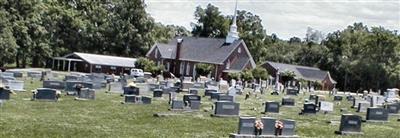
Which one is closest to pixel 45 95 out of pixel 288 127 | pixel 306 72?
pixel 288 127

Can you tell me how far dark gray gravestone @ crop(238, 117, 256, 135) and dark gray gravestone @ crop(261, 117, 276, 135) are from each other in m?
0.35

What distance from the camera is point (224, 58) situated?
9019cm

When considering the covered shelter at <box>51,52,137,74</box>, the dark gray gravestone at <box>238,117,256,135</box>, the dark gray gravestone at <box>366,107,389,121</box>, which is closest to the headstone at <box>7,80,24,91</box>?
the dark gray gravestone at <box>366,107,389,121</box>

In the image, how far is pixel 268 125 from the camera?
801 inches

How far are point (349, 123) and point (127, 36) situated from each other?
78.8 metres

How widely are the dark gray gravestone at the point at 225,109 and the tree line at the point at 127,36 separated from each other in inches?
2175

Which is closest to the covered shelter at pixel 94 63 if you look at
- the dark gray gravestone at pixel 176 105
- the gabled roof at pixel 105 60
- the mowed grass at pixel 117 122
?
the gabled roof at pixel 105 60

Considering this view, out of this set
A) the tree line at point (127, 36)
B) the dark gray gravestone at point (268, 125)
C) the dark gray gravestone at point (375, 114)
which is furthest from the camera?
the tree line at point (127, 36)

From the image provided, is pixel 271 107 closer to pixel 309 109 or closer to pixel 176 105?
pixel 309 109

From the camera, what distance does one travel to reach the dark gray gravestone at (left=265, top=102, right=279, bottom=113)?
3138cm

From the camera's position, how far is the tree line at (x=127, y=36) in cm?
8750

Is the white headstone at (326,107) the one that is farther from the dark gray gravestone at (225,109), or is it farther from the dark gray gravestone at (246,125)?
the dark gray gravestone at (246,125)

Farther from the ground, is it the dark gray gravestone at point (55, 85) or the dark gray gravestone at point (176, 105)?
the dark gray gravestone at point (55, 85)

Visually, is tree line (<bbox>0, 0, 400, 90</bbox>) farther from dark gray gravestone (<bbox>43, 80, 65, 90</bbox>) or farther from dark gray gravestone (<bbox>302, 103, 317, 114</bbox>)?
dark gray gravestone (<bbox>302, 103, 317, 114</bbox>)
